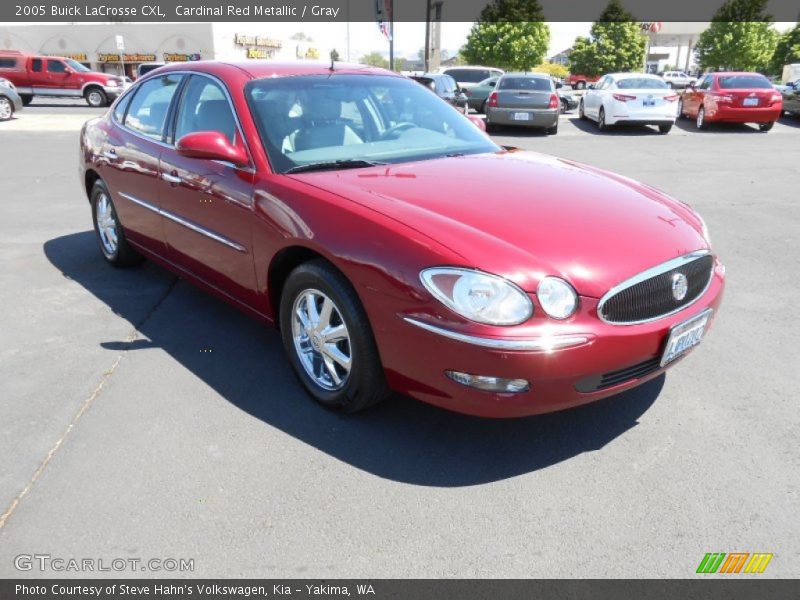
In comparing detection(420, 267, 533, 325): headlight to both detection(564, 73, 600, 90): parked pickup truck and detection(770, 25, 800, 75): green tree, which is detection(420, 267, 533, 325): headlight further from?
detection(564, 73, 600, 90): parked pickup truck

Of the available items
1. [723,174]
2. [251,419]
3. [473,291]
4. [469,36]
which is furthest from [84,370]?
[469,36]

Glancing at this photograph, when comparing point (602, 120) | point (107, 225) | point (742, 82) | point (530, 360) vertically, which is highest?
point (742, 82)

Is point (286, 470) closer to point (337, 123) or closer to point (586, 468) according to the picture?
point (586, 468)

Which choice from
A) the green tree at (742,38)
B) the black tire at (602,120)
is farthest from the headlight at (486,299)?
the green tree at (742,38)

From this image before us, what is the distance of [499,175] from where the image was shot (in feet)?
11.4

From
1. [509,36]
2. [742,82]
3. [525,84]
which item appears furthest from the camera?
[509,36]

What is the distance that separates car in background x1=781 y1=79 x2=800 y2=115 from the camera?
19844 millimetres

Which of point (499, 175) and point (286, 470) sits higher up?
point (499, 175)

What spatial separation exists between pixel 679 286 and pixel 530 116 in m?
14.2

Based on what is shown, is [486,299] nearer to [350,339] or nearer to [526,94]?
[350,339]

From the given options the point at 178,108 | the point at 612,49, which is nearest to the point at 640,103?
the point at 178,108

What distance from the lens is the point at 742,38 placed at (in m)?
55.6

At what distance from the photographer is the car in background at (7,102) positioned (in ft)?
63.0

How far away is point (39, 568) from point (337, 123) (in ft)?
8.41
